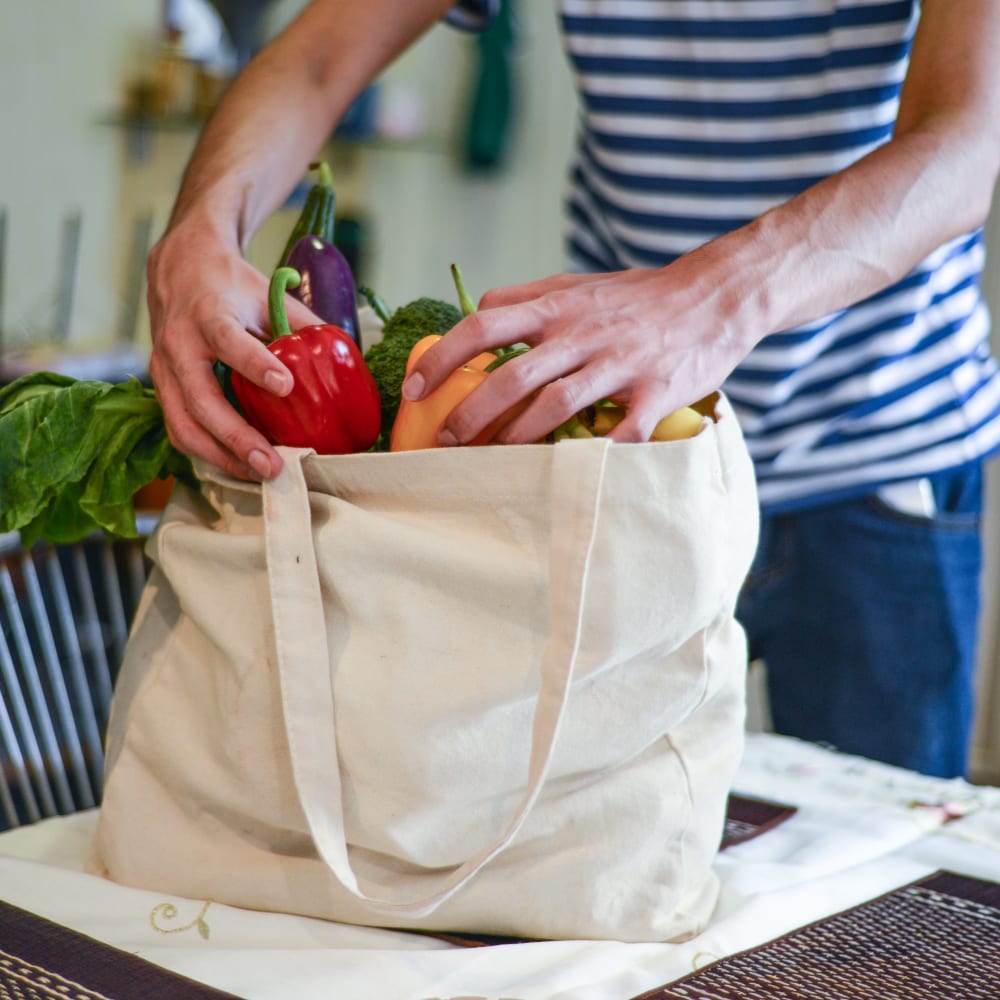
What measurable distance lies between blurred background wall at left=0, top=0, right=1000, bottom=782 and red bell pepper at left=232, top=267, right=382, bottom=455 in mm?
1717

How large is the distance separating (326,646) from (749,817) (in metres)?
0.33

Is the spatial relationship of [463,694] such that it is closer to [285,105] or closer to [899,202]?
[899,202]

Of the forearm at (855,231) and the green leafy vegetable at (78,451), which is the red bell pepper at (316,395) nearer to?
the green leafy vegetable at (78,451)

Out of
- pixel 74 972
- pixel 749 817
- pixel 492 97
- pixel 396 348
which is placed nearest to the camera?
pixel 74 972

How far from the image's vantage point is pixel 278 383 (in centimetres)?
55

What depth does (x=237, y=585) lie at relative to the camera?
1.87 feet

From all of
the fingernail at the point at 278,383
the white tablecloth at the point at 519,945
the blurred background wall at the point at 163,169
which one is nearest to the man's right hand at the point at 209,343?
the fingernail at the point at 278,383

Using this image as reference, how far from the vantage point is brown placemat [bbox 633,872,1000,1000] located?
0.50 m

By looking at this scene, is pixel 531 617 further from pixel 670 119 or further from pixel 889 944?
pixel 670 119

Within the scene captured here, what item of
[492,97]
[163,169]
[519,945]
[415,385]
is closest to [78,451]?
[415,385]

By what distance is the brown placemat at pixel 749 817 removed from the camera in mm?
703

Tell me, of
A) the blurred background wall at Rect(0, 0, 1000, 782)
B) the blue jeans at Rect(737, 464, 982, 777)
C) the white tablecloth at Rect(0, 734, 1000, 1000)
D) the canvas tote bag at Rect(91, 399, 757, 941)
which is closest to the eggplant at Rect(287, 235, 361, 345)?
the canvas tote bag at Rect(91, 399, 757, 941)

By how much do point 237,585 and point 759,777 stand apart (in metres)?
0.41

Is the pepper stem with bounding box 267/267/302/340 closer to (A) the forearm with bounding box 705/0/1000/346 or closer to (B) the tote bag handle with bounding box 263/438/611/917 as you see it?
(B) the tote bag handle with bounding box 263/438/611/917
